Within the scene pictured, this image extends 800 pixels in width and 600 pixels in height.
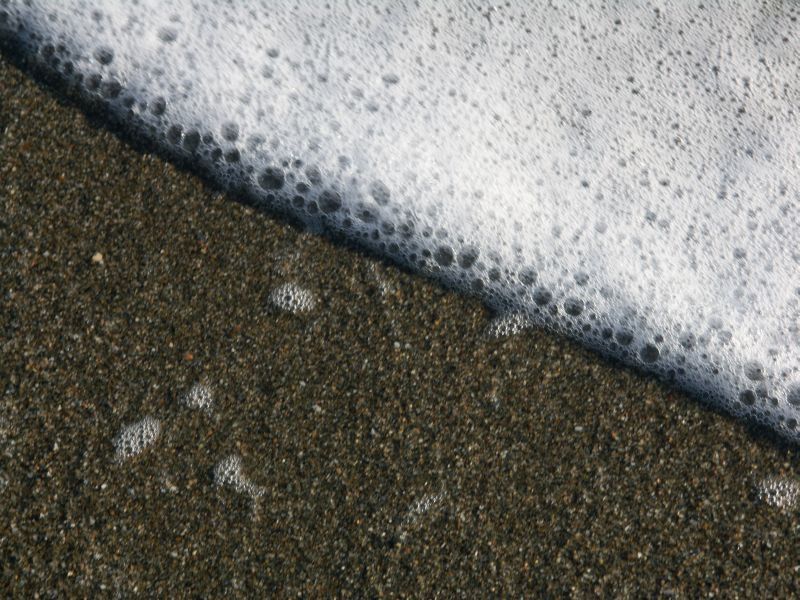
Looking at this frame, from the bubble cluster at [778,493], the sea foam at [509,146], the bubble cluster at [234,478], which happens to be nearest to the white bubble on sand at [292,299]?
the sea foam at [509,146]

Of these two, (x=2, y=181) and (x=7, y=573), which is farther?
(x=2, y=181)

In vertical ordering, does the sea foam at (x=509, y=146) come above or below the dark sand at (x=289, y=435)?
above

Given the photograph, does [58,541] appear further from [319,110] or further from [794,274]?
[794,274]

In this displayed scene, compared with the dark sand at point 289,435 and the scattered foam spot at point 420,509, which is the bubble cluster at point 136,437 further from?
the scattered foam spot at point 420,509

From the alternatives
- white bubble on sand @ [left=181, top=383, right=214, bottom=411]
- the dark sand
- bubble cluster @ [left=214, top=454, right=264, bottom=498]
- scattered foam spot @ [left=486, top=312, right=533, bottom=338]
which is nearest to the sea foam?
scattered foam spot @ [left=486, top=312, right=533, bottom=338]

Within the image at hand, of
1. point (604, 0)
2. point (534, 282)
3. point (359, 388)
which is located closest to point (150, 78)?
point (359, 388)

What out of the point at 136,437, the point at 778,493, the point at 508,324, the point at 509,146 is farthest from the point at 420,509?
the point at 509,146
